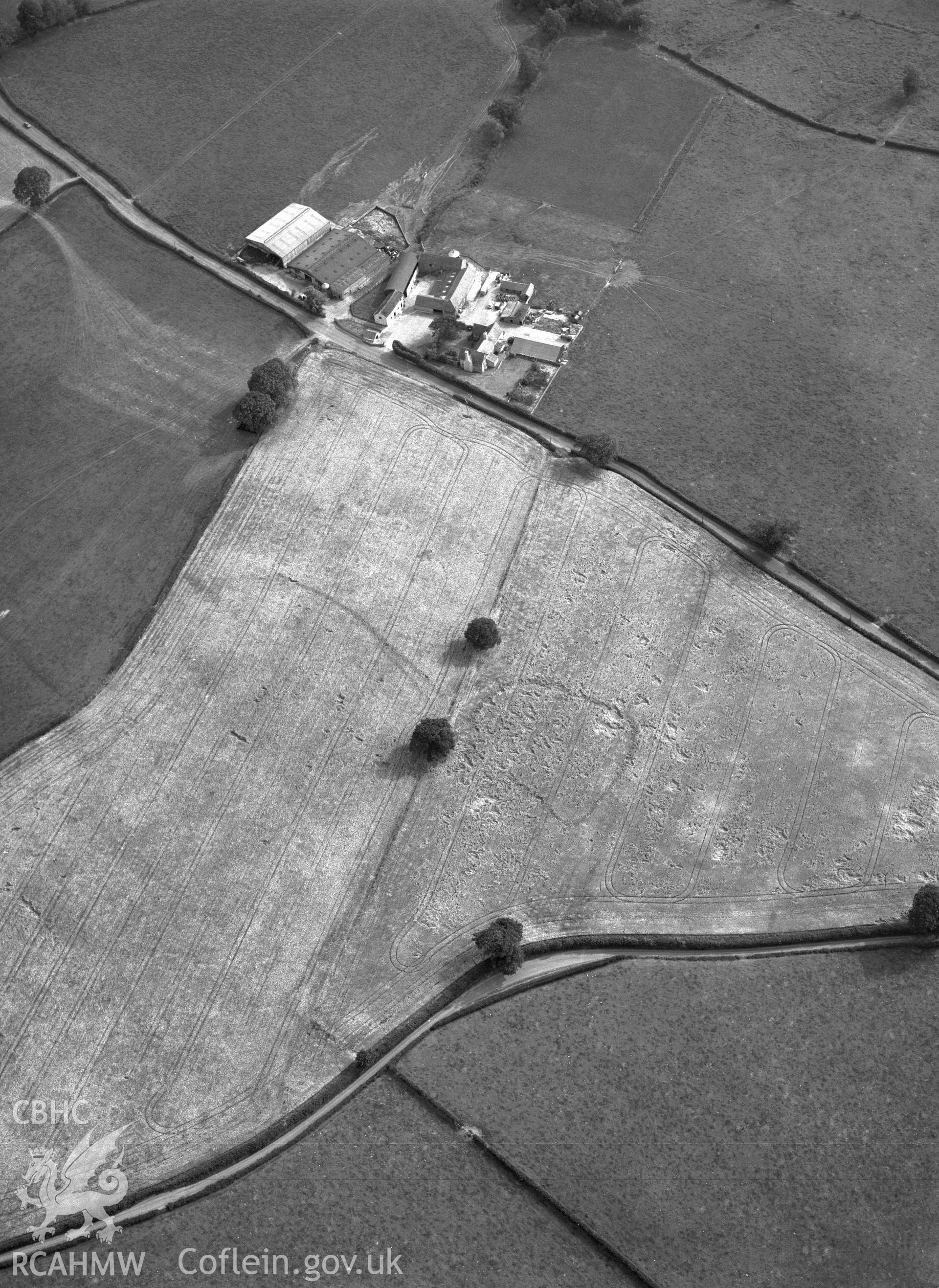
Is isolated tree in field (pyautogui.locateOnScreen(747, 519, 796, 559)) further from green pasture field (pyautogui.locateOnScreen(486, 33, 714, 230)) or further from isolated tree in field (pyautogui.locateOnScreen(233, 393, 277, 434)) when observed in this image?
green pasture field (pyautogui.locateOnScreen(486, 33, 714, 230))

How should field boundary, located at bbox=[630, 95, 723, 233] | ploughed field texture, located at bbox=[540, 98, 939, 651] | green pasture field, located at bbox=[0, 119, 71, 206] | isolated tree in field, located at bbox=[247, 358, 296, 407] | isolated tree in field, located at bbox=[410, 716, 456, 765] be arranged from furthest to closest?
1. field boundary, located at bbox=[630, 95, 723, 233]
2. green pasture field, located at bbox=[0, 119, 71, 206]
3. isolated tree in field, located at bbox=[247, 358, 296, 407]
4. ploughed field texture, located at bbox=[540, 98, 939, 651]
5. isolated tree in field, located at bbox=[410, 716, 456, 765]

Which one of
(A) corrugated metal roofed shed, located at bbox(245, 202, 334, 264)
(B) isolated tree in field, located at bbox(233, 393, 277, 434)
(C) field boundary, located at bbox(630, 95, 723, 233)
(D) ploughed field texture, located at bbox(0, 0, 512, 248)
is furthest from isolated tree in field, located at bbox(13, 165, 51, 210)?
(C) field boundary, located at bbox(630, 95, 723, 233)

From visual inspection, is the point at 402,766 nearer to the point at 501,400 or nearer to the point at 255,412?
the point at 255,412

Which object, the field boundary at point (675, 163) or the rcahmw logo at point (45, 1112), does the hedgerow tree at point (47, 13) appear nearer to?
the field boundary at point (675, 163)

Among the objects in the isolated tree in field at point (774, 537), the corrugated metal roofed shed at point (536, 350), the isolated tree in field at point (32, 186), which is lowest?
the isolated tree in field at point (774, 537)

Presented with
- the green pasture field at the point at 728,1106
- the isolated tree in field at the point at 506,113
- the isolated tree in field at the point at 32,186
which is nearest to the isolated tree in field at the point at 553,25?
the isolated tree in field at the point at 506,113

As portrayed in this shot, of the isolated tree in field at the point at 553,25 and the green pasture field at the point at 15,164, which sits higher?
the isolated tree in field at the point at 553,25

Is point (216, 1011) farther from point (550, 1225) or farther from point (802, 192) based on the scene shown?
point (802, 192)
